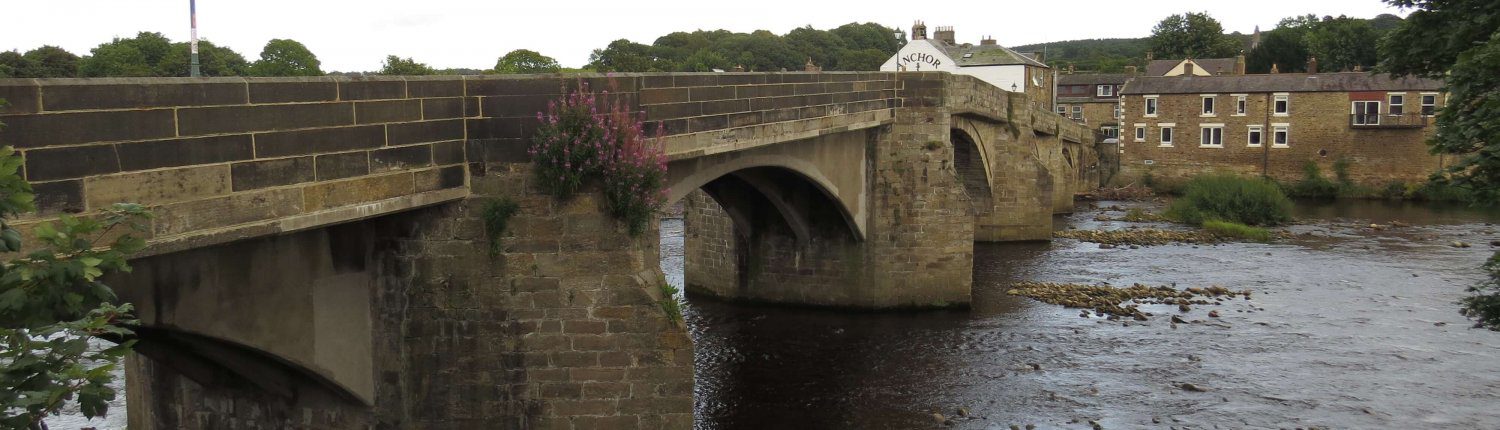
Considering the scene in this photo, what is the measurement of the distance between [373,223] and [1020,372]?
35.7 feet

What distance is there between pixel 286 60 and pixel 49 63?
20.2ft

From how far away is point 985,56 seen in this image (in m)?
58.1

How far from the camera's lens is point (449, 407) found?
11281 mm

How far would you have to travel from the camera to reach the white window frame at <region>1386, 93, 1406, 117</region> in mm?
49031

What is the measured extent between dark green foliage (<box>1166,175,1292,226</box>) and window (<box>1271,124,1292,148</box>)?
1156cm

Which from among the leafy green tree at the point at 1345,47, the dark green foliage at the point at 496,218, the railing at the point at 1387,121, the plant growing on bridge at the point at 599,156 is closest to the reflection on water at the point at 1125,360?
the plant growing on bridge at the point at 599,156

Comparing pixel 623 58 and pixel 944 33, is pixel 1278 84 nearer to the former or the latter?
pixel 944 33

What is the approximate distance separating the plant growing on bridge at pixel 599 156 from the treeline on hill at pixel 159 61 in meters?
2.86

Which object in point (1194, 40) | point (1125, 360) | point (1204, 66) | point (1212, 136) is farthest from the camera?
point (1194, 40)

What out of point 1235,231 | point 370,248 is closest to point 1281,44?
point 1235,231

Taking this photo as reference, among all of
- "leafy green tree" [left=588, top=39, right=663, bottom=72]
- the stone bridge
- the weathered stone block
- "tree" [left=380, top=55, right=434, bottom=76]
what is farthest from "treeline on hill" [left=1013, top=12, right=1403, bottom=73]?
the weathered stone block

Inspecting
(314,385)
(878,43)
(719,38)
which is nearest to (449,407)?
(314,385)

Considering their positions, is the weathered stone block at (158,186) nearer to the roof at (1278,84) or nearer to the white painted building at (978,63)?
the white painted building at (978,63)

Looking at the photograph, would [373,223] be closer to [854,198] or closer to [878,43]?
[854,198]
